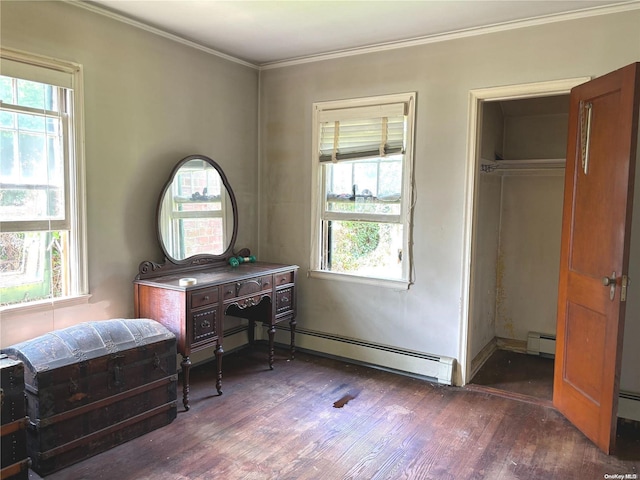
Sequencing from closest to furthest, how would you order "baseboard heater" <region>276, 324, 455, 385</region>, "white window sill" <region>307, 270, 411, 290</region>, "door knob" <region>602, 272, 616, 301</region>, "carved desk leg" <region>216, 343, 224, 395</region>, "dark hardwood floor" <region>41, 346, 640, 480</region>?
"dark hardwood floor" <region>41, 346, 640, 480</region>, "door knob" <region>602, 272, 616, 301</region>, "carved desk leg" <region>216, 343, 224, 395</region>, "baseboard heater" <region>276, 324, 455, 385</region>, "white window sill" <region>307, 270, 411, 290</region>

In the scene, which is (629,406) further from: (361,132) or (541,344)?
(361,132)

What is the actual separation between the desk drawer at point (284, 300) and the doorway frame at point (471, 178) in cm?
143

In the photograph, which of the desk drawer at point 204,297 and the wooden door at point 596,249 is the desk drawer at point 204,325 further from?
the wooden door at point 596,249

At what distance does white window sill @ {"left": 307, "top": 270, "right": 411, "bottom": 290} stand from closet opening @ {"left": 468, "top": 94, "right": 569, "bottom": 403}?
67 centimetres

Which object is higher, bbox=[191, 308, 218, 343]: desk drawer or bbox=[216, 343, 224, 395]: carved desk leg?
bbox=[191, 308, 218, 343]: desk drawer

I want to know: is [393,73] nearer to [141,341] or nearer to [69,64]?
[69,64]

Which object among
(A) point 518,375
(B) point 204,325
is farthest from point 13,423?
(A) point 518,375

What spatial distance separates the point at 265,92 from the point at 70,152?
1970mm

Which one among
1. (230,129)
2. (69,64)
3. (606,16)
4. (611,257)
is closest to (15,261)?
(69,64)

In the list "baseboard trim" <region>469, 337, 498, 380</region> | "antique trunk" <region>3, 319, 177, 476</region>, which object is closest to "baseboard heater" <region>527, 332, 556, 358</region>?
"baseboard trim" <region>469, 337, 498, 380</region>

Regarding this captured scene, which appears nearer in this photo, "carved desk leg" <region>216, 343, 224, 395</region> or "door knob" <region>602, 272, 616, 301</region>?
"door knob" <region>602, 272, 616, 301</region>

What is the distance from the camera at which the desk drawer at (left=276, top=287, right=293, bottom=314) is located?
3.94m

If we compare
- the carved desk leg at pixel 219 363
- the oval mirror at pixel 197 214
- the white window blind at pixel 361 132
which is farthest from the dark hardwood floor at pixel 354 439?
the white window blind at pixel 361 132

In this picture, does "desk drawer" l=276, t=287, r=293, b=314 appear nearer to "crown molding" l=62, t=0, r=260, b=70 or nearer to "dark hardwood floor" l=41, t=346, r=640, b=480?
"dark hardwood floor" l=41, t=346, r=640, b=480
